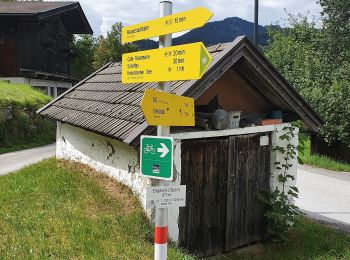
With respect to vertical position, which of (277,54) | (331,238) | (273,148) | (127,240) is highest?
(277,54)

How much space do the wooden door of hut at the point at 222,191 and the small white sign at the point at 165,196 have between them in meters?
2.98

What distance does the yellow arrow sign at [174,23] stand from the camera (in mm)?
3304

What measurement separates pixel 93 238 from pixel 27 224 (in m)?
1.06

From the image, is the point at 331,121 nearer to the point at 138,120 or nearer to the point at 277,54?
the point at 277,54

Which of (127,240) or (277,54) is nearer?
(127,240)

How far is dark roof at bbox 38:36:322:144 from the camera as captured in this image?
239 inches

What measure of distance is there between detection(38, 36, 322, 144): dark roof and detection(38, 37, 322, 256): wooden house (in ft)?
0.06

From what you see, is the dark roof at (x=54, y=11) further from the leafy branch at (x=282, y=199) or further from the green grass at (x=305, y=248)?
the green grass at (x=305, y=248)

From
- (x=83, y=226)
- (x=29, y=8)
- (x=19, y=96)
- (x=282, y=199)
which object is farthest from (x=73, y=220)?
(x=29, y=8)

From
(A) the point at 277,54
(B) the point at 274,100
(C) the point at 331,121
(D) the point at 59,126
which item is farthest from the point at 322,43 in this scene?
(D) the point at 59,126

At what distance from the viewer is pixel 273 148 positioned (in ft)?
25.8

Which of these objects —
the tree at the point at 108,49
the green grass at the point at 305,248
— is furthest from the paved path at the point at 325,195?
the tree at the point at 108,49

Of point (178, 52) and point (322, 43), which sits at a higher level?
point (322, 43)

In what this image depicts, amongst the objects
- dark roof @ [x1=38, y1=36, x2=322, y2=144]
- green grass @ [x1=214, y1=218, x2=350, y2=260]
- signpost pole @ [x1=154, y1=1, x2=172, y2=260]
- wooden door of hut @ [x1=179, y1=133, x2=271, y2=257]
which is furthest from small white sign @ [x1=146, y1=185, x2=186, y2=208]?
green grass @ [x1=214, y1=218, x2=350, y2=260]
